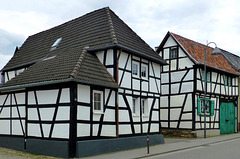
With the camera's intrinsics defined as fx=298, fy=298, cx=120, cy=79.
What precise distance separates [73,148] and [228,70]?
19.2m

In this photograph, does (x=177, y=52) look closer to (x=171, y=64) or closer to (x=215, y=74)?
(x=171, y=64)

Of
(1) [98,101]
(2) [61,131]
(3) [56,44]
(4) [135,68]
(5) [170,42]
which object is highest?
(5) [170,42]

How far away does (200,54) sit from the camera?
84.5 feet

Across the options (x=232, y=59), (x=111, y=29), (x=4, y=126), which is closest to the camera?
(x=111, y=29)

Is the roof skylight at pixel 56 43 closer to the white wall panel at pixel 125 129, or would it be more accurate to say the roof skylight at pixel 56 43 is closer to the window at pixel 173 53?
the white wall panel at pixel 125 129

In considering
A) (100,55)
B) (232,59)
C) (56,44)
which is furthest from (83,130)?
(232,59)

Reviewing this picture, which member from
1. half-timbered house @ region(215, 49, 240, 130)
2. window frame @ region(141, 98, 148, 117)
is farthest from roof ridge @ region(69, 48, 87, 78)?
half-timbered house @ region(215, 49, 240, 130)

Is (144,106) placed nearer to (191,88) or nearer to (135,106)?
(135,106)

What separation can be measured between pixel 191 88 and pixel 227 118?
21.6 feet

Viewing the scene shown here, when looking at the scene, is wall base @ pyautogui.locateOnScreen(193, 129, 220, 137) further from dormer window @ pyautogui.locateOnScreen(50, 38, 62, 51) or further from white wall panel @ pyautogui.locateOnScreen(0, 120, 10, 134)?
white wall panel @ pyautogui.locateOnScreen(0, 120, 10, 134)

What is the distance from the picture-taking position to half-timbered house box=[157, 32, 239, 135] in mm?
23859

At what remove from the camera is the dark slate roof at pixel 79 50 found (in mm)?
14383

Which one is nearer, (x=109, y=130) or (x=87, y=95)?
(x=87, y=95)

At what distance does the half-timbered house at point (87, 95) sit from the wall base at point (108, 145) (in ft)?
0.14
